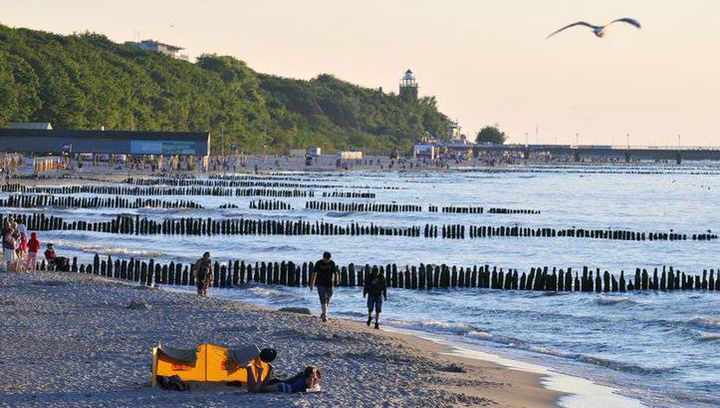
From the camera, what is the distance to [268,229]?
6931 centimetres

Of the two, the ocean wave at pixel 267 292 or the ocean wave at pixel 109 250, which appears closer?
the ocean wave at pixel 267 292

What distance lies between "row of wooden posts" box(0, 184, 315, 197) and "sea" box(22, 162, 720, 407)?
14.9ft

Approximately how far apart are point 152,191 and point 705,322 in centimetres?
7767

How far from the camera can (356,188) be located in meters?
136

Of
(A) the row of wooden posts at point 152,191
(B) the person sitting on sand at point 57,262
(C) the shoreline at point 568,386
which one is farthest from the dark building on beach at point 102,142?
(C) the shoreline at point 568,386

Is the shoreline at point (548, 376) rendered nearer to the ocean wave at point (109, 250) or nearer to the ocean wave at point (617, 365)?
the ocean wave at point (617, 365)

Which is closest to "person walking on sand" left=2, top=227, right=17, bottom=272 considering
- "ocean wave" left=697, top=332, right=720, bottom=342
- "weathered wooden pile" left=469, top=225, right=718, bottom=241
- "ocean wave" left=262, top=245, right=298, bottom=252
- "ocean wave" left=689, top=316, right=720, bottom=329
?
"ocean wave" left=697, top=332, right=720, bottom=342

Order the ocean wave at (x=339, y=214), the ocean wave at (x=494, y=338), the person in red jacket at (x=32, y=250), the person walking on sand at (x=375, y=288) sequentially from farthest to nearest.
Answer: the ocean wave at (x=339, y=214) < the person in red jacket at (x=32, y=250) < the ocean wave at (x=494, y=338) < the person walking on sand at (x=375, y=288)

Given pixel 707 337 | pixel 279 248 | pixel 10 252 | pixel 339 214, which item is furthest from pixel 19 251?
pixel 339 214

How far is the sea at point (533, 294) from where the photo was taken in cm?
2909

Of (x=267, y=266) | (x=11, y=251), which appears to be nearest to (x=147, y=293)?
(x=11, y=251)

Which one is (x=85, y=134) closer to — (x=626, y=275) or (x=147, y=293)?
(x=626, y=275)

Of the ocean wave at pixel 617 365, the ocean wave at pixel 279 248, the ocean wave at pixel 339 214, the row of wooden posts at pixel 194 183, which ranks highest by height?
the ocean wave at pixel 617 365

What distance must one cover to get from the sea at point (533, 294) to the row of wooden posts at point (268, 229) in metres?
1.39
